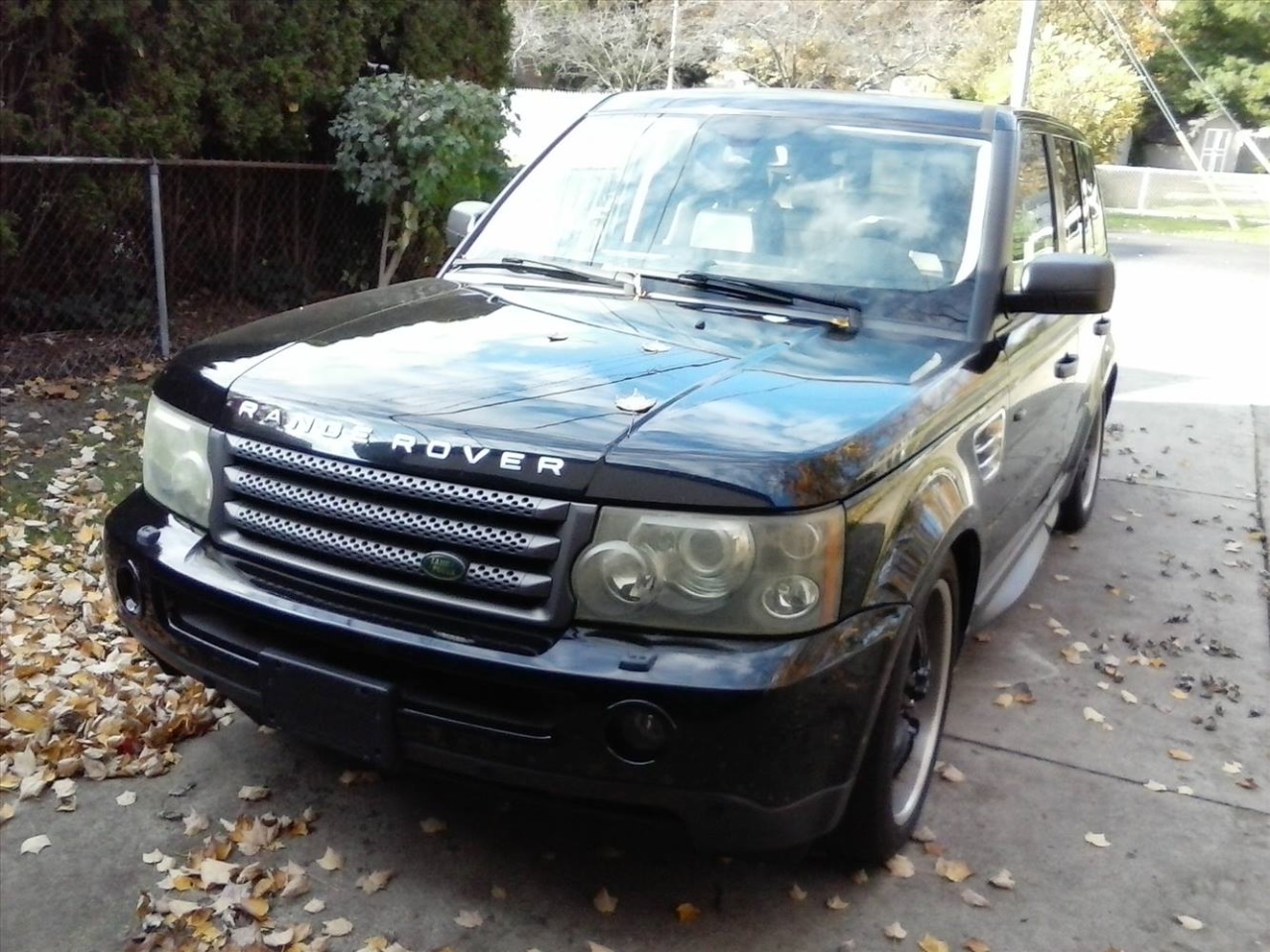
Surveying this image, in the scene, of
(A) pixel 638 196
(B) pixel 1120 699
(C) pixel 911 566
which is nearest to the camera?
(C) pixel 911 566

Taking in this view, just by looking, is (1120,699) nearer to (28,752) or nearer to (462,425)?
(462,425)

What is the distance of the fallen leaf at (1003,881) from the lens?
10.8 feet

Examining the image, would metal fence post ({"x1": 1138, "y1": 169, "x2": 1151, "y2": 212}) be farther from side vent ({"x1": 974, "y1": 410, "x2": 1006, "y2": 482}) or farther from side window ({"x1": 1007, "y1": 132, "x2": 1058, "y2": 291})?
side vent ({"x1": 974, "y1": 410, "x2": 1006, "y2": 482})

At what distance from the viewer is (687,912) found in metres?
3.07

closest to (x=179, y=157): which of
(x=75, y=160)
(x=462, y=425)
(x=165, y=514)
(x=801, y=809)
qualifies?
(x=75, y=160)

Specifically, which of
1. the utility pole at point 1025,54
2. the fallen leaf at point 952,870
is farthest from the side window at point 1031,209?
the utility pole at point 1025,54

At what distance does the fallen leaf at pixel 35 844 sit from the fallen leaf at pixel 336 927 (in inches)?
32.8

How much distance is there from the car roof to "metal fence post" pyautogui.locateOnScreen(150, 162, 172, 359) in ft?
13.7

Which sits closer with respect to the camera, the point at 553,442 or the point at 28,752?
the point at 553,442

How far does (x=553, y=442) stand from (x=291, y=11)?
6925 millimetres

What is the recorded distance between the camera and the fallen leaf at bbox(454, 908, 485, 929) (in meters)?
2.99

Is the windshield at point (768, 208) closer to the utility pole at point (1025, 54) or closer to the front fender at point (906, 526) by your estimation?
the front fender at point (906, 526)

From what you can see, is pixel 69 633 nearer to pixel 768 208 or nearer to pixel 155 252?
pixel 768 208

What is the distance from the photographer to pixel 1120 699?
14.8 feet
